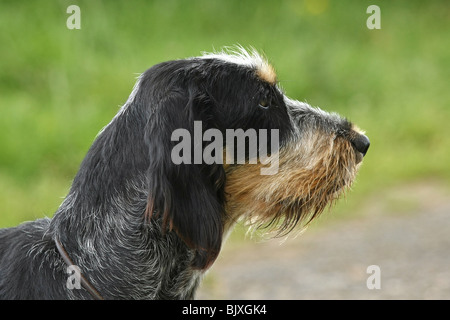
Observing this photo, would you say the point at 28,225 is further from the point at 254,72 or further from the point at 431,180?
the point at 431,180

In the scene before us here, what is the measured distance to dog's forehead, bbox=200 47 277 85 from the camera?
440 centimetres

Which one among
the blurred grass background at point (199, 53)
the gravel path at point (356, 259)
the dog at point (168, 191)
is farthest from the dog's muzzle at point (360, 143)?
the blurred grass background at point (199, 53)

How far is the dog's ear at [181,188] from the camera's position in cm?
377

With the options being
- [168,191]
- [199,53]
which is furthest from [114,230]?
[199,53]

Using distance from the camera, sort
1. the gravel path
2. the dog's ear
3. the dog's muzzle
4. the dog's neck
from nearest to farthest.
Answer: the dog's ear
the dog's neck
the dog's muzzle
the gravel path

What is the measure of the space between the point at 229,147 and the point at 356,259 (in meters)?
3.92

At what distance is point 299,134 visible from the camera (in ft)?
14.9

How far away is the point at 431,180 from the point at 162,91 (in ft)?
20.6

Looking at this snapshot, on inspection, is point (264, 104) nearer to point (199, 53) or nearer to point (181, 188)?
point (181, 188)

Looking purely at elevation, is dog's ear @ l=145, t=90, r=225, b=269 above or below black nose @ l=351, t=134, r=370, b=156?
below

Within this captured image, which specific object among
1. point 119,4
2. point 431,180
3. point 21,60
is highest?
point 119,4

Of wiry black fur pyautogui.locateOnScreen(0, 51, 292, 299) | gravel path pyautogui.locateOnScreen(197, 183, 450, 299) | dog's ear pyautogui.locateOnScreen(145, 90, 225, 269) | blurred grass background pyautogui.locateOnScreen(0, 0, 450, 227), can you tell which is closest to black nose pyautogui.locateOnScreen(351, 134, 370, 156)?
wiry black fur pyautogui.locateOnScreen(0, 51, 292, 299)

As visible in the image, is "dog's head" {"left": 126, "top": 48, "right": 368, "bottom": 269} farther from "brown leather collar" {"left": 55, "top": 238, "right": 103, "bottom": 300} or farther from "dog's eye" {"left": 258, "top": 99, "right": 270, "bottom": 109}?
"brown leather collar" {"left": 55, "top": 238, "right": 103, "bottom": 300}
